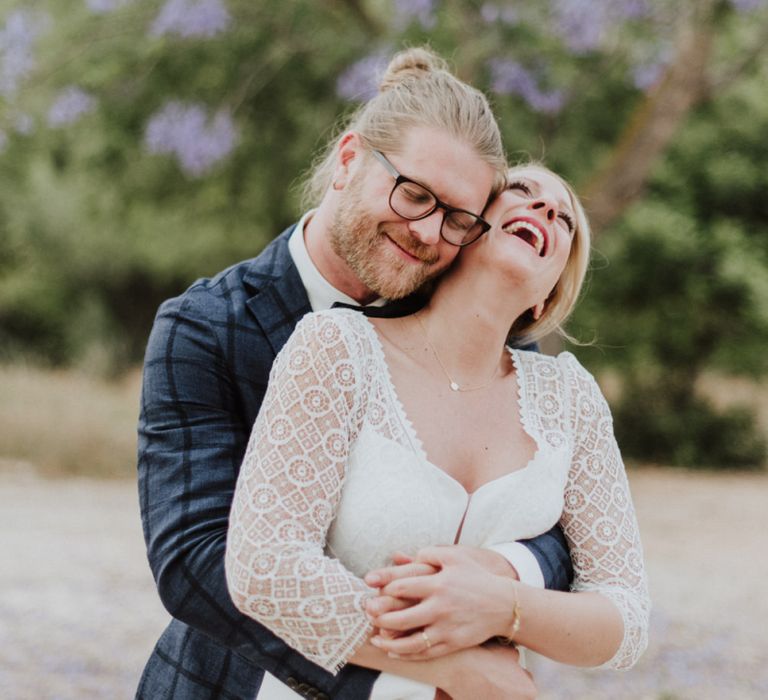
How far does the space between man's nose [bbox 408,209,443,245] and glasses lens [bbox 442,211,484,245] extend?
15mm

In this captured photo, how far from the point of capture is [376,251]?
2.14 meters

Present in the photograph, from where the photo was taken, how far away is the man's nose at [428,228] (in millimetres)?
2041

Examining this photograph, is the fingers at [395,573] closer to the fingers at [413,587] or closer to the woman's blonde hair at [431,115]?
the fingers at [413,587]

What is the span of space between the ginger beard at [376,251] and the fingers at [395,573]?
0.61 meters

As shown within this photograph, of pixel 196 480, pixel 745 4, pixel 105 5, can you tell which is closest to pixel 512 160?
pixel 745 4

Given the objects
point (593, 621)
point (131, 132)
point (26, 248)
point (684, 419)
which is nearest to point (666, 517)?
point (684, 419)

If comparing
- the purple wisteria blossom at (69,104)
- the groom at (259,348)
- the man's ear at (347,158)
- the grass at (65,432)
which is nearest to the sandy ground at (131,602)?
the grass at (65,432)

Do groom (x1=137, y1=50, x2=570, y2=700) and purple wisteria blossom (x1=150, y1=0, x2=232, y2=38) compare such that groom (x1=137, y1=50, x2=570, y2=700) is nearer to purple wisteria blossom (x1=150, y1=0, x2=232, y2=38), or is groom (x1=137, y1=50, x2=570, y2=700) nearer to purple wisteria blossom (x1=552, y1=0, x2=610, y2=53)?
purple wisteria blossom (x1=552, y1=0, x2=610, y2=53)

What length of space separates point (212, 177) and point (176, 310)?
925 centimetres

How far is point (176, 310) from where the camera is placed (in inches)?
81.0

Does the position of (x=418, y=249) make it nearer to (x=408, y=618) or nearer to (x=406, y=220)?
(x=406, y=220)

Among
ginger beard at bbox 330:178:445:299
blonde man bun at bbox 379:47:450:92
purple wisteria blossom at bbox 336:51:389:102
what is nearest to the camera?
ginger beard at bbox 330:178:445:299

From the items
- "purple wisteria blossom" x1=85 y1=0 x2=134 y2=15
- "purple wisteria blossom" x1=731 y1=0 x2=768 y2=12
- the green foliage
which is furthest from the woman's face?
the green foliage

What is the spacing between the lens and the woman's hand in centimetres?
170
